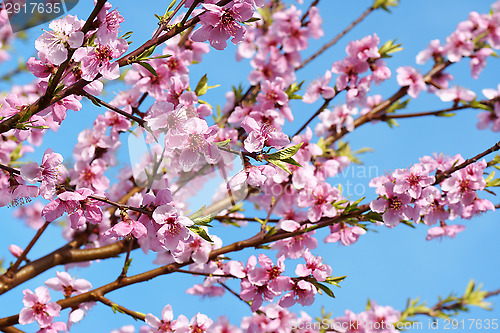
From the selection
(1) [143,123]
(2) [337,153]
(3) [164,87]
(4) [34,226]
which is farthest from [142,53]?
(4) [34,226]

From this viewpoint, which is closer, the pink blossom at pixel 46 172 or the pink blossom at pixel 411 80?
Answer: the pink blossom at pixel 46 172

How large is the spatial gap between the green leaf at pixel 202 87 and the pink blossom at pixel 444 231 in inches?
109

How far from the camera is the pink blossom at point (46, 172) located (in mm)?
2277

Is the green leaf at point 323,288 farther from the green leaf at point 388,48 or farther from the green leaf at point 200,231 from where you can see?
the green leaf at point 388,48

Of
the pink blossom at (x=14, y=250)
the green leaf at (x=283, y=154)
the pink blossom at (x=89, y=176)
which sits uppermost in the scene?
the pink blossom at (x=89, y=176)

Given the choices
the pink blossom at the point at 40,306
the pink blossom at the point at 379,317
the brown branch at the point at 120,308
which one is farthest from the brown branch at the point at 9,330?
the pink blossom at the point at 379,317

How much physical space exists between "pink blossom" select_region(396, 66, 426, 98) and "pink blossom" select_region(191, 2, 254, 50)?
9.49 ft

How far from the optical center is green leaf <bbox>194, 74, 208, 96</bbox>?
3207 mm

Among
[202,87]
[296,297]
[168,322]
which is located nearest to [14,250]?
[168,322]

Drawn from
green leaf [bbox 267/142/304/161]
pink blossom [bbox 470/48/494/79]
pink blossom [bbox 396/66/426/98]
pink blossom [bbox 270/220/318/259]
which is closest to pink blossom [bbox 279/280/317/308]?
pink blossom [bbox 270/220/318/259]

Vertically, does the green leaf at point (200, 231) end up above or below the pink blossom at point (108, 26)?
below

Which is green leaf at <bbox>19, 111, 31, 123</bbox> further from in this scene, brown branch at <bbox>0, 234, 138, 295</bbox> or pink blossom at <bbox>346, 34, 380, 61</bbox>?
pink blossom at <bbox>346, 34, 380, 61</bbox>

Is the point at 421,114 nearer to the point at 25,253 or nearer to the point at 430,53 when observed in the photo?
the point at 430,53

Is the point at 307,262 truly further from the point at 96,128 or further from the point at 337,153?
the point at 96,128
